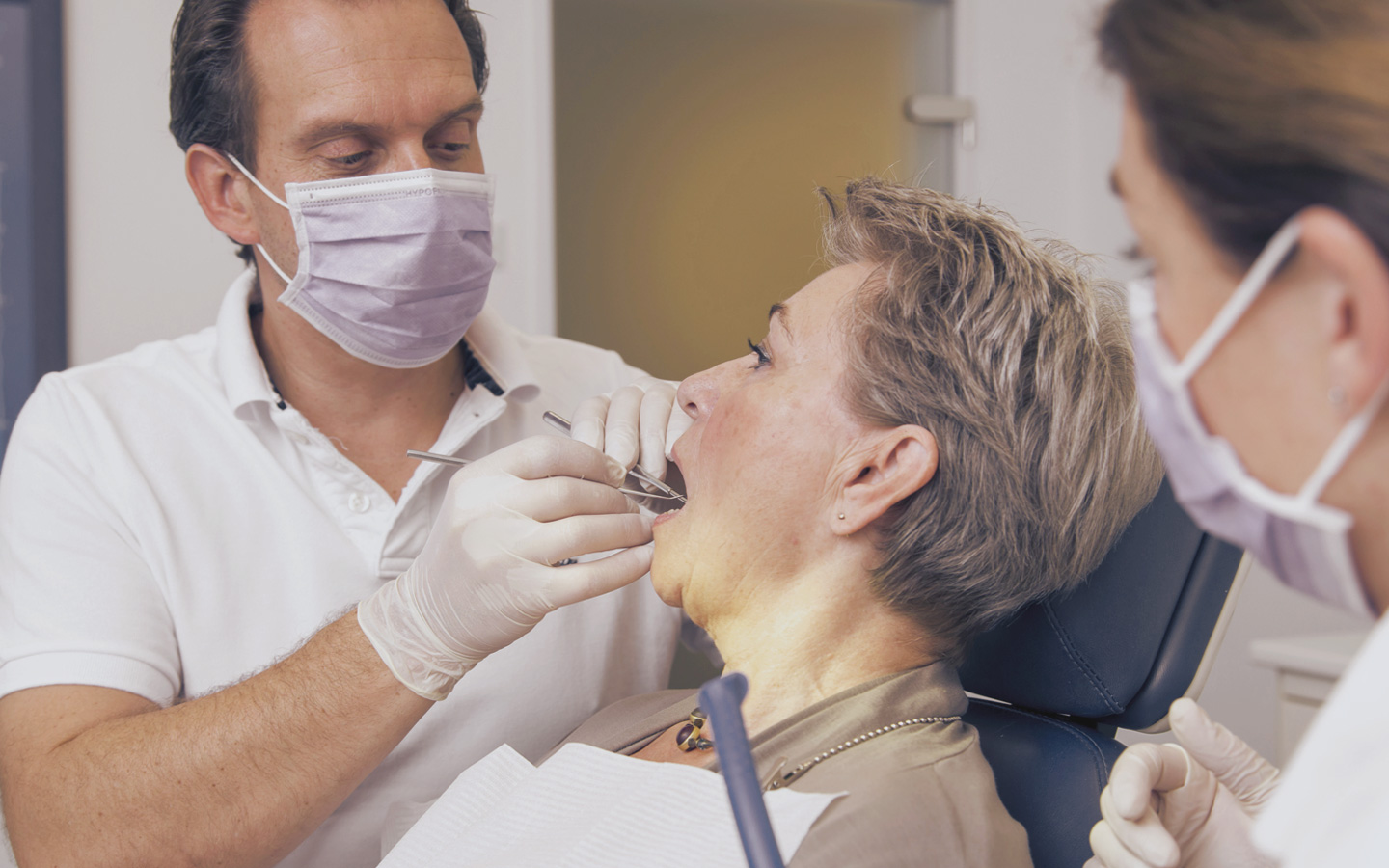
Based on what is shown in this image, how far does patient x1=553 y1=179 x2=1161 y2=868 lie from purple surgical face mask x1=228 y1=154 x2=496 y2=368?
0.48 metres

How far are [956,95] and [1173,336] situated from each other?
9.13 feet

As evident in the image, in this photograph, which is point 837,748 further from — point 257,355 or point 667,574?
point 257,355

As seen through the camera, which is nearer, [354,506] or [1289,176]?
[1289,176]

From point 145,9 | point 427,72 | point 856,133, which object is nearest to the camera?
point 427,72

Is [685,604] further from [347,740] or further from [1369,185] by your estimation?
[1369,185]

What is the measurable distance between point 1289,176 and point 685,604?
2.75 ft

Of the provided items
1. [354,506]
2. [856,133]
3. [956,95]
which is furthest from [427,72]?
[956,95]

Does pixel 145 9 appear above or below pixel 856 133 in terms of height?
above

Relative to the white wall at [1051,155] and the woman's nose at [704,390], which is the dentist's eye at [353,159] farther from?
the white wall at [1051,155]

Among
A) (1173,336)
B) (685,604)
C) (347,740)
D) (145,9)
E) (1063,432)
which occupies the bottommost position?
(347,740)

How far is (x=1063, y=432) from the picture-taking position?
3.61 ft

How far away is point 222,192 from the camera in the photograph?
→ 1518 mm

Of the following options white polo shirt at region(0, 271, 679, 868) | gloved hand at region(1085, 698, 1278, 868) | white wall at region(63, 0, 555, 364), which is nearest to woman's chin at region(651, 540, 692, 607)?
white polo shirt at region(0, 271, 679, 868)

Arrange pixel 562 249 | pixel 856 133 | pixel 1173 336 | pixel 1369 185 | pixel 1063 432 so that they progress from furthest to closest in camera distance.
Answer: pixel 856 133 < pixel 562 249 < pixel 1063 432 < pixel 1173 336 < pixel 1369 185
